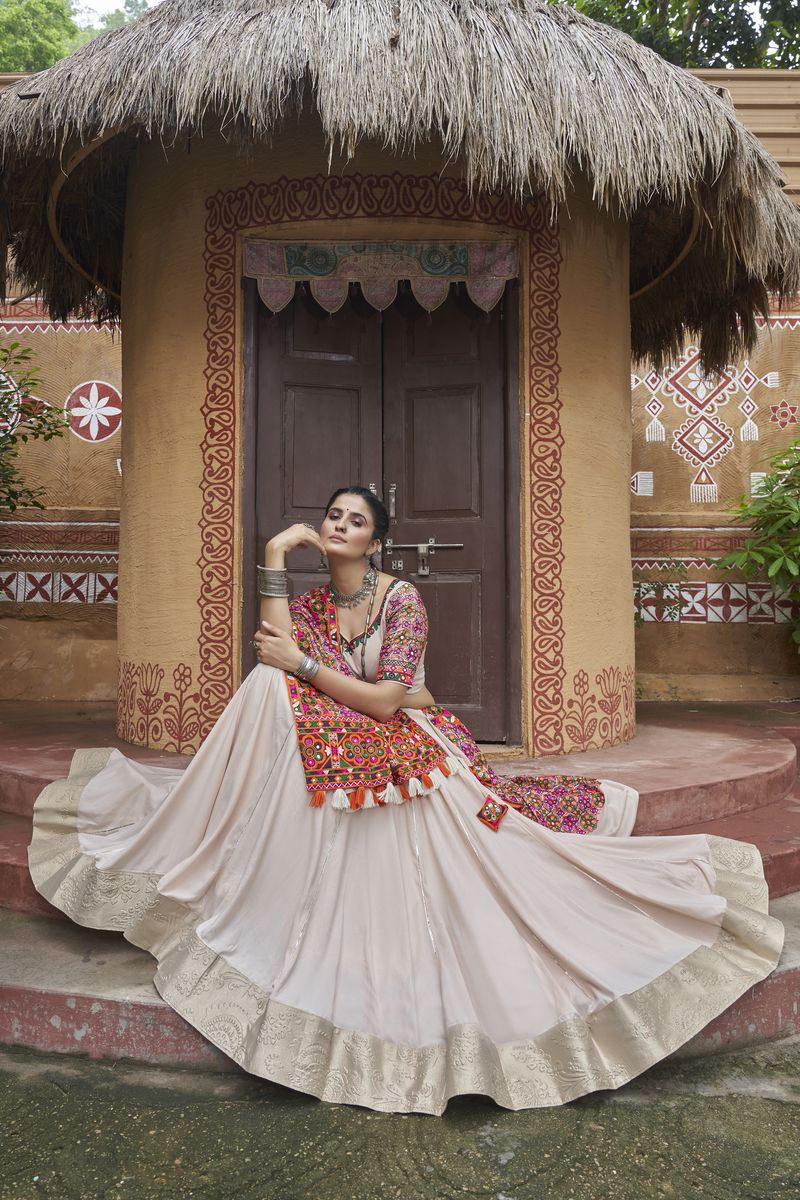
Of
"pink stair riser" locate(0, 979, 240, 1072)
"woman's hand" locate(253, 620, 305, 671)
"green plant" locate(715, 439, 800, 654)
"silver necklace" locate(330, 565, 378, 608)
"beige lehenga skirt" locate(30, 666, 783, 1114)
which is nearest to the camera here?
"beige lehenga skirt" locate(30, 666, 783, 1114)

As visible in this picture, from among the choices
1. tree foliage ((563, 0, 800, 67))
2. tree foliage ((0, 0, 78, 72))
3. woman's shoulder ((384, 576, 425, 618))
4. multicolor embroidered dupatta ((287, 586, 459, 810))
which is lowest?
multicolor embroidered dupatta ((287, 586, 459, 810))

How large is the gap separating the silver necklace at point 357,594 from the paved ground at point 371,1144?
1423 millimetres

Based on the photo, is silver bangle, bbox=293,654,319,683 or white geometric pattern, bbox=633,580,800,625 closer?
silver bangle, bbox=293,654,319,683

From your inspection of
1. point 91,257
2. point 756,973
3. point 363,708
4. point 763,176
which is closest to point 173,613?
point 363,708

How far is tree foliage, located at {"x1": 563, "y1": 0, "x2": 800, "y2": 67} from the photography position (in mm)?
13844

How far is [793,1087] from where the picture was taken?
2461 millimetres

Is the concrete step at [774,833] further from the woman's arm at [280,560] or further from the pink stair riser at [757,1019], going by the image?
the woman's arm at [280,560]

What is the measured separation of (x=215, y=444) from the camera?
4.56m

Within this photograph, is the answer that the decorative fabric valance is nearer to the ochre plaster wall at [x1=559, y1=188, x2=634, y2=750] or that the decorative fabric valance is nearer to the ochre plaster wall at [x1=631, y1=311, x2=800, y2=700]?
the ochre plaster wall at [x1=559, y1=188, x2=634, y2=750]

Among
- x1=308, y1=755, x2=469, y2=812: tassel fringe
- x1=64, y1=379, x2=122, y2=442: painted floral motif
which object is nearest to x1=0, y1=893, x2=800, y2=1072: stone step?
x1=308, y1=755, x2=469, y2=812: tassel fringe

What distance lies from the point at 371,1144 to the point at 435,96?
3.63m

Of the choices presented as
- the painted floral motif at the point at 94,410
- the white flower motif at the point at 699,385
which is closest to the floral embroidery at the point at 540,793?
the white flower motif at the point at 699,385

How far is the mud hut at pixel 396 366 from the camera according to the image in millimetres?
4484

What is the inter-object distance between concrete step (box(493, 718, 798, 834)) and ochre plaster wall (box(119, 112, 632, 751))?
24cm
